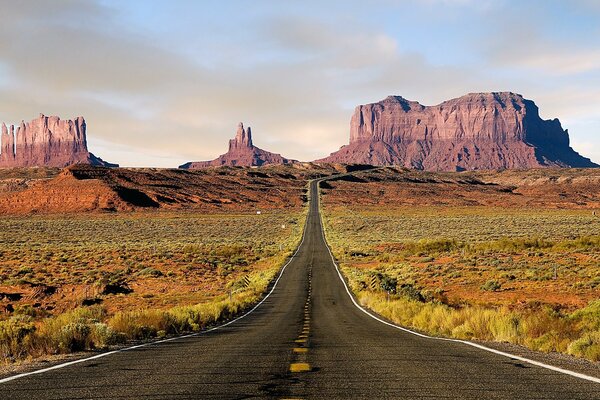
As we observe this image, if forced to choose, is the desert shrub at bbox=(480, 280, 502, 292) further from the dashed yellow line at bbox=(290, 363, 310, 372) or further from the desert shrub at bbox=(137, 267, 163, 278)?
the dashed yellow line at bbox=(290, 363, 310, 372)

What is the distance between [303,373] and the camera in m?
7.67

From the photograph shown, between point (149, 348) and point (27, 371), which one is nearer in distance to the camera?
point (27, 371)

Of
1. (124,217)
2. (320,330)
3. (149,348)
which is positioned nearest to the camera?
(149,348)

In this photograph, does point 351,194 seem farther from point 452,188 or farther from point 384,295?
point 384,295

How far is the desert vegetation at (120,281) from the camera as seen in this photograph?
1282 centimetres

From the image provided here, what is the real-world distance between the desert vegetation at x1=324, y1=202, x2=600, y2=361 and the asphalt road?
8.68 feet

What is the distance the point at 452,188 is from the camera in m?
176

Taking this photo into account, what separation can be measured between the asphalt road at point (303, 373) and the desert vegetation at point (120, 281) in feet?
8.16

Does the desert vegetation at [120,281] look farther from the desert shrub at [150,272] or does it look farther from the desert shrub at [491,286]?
the desert shrub at [491,286]

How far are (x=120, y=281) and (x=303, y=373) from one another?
3161 centimetres

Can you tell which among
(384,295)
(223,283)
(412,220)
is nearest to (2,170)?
(412,220)

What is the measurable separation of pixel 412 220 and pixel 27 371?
311 ft

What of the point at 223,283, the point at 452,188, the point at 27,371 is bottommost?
the point at 223,283

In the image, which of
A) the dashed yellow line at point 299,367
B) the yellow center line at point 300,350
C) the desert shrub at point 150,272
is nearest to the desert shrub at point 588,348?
the yellow center line at point 300,350
